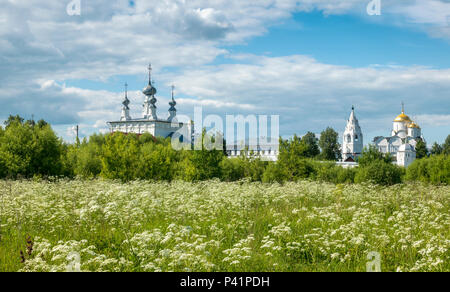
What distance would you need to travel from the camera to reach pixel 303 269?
6922 mm

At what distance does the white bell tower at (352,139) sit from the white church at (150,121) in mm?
42894

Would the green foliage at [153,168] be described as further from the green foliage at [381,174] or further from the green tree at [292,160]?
the green foliage at [381,174]

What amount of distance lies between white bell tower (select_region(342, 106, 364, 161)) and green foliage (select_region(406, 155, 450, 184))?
192ft

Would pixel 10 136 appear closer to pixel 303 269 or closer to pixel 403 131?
pixel 303 269

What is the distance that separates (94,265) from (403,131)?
388ft

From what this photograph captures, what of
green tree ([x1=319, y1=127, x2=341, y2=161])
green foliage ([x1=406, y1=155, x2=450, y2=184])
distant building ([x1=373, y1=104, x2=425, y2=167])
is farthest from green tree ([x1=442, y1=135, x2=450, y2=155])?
green foliage ([x1=406, y1=155, x2=450, y2=184])

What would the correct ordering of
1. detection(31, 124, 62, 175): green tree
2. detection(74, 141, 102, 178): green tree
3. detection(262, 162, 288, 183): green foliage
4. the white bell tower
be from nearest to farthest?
detection(31, 124, 62, 175): green tree, detection(262, 162, 288, 183): green foliage, detection(74, 141, 102, 178): green tree, the white bell tower

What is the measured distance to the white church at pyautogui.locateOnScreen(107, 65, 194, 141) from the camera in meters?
114

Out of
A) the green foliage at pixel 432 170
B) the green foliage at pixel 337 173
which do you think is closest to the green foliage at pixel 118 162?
the green foliage at pixel 337 173

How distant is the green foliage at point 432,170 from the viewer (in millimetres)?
43188

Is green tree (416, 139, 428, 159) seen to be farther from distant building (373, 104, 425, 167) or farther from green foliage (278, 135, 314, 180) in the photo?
green foliage (278, 135, 314, 180)

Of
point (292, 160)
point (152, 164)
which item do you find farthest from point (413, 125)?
point (152, 164)

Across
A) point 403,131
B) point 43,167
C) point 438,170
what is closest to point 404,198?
point 43,167

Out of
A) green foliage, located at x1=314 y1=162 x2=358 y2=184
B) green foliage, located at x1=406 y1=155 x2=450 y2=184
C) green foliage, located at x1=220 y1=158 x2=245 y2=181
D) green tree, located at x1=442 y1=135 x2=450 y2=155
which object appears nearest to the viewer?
green foliage, located at x1=406 y1=155 x2=450 y2=184
